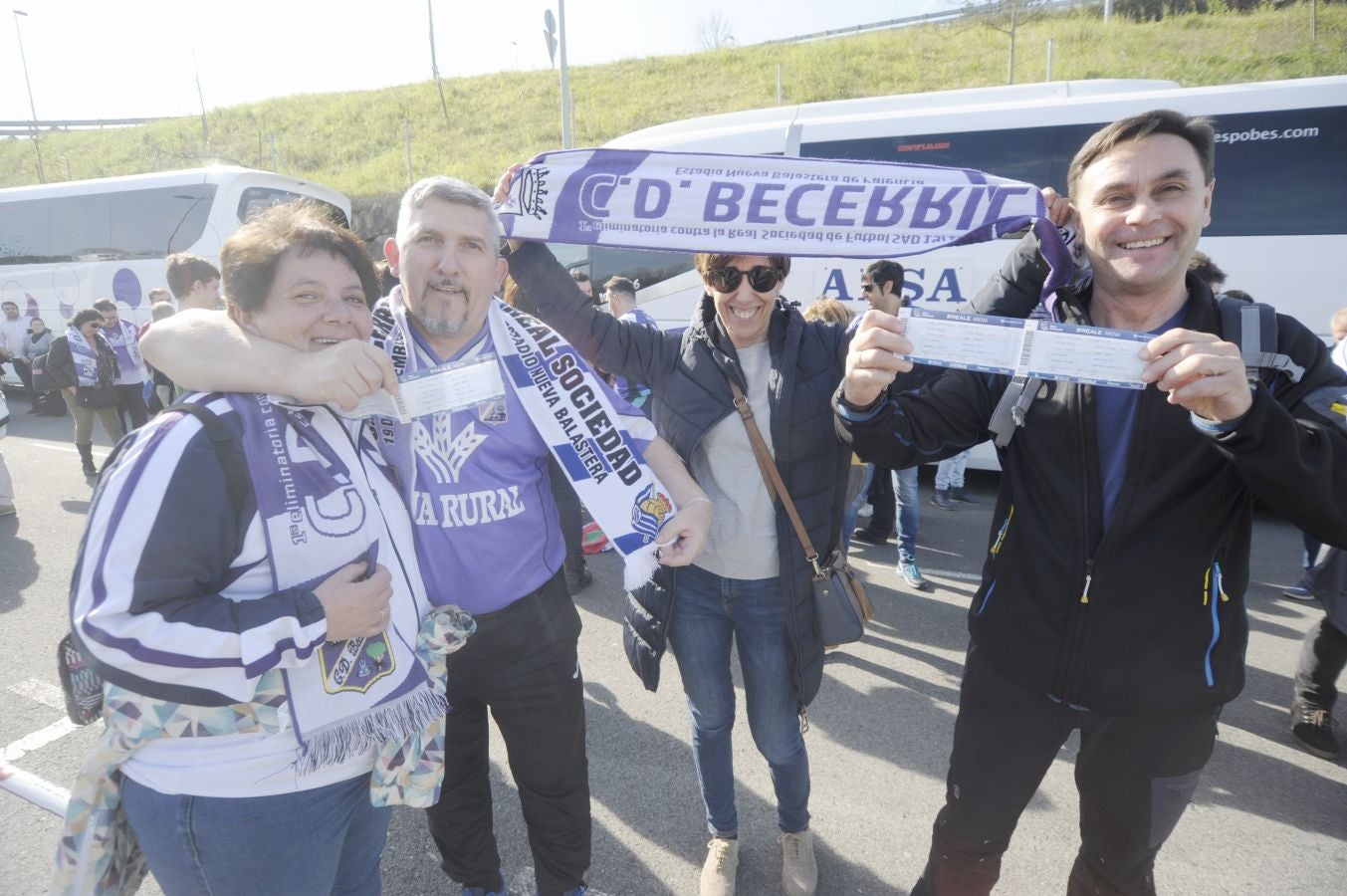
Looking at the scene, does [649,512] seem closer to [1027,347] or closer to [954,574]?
[1027,347]

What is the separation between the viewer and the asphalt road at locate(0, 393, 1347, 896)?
2389 mm

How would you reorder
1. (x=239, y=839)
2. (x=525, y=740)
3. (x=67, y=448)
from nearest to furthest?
(x=239, y=839), (x=525, y=740), (x=67, y=448)

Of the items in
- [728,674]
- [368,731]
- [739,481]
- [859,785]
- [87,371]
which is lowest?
[859,785]

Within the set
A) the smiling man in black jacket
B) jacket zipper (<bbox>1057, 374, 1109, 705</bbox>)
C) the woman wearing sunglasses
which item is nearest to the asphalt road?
the woman wearing sunglasses

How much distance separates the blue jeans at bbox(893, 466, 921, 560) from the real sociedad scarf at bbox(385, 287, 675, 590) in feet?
10.8

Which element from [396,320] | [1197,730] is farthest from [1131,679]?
[396,320]

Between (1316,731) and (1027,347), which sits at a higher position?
(1027,347)

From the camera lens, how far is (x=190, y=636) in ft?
3.69

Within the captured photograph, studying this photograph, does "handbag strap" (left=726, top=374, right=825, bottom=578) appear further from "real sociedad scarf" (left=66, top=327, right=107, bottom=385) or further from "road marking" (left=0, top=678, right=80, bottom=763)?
→ "real sociedad scarf" (left=66, top=327, right=107, bottom=385)

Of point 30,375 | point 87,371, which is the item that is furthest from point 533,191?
point 30,375

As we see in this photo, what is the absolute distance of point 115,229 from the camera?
12.0 m

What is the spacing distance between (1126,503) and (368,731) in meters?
1.63

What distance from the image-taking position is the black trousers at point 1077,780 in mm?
1551

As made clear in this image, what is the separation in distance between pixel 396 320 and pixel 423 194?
12.7 inches
